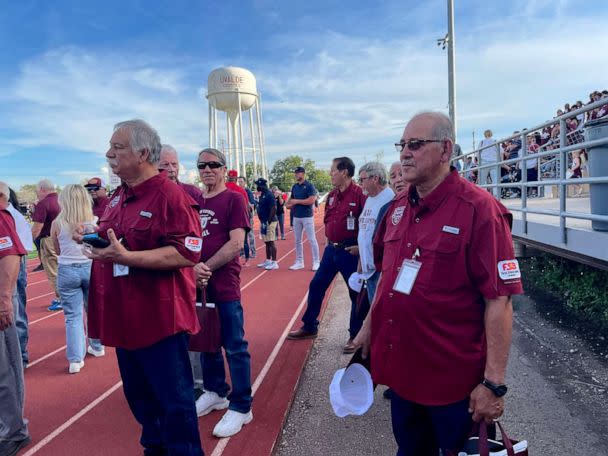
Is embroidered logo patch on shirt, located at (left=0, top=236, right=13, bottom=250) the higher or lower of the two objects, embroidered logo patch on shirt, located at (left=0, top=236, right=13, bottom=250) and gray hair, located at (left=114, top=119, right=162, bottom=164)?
the lower

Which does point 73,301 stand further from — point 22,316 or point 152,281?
point 152,281

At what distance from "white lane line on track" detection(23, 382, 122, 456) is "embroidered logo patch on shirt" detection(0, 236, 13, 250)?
149cm

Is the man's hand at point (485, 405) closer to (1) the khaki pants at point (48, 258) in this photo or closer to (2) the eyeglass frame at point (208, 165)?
(2) the eyeglass frame at point (208, 165)

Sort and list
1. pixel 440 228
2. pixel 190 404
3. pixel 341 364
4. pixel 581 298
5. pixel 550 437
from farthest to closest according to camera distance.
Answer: pixel 581 298 < pixel 341 364 < pixel 550 437 < pixel 190 404 < pixel 440 228

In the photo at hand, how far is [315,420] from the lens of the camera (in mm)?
3420

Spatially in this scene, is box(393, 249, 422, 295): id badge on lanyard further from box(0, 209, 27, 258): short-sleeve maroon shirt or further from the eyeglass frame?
box(0, 209, 27, 258): short-sleeve maroon shirt

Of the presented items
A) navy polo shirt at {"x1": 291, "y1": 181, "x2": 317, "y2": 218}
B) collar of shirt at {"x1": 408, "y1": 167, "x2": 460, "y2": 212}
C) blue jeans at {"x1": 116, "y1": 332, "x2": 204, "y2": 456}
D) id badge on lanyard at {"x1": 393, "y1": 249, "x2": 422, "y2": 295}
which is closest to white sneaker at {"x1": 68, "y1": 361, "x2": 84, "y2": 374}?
blue jeans at {"x1": 116, "y1": 332, "x2": 204, "y2": 456}

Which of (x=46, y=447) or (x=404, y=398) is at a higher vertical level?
(x=404, y=398)

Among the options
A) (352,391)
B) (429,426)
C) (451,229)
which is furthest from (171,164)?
(429,426)

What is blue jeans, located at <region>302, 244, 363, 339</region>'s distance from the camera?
4.75m

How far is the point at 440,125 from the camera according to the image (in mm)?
1901

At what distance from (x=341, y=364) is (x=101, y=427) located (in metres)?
2.22

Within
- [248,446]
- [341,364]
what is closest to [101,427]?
[248,446]

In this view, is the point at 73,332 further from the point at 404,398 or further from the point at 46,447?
the point at 404,398
